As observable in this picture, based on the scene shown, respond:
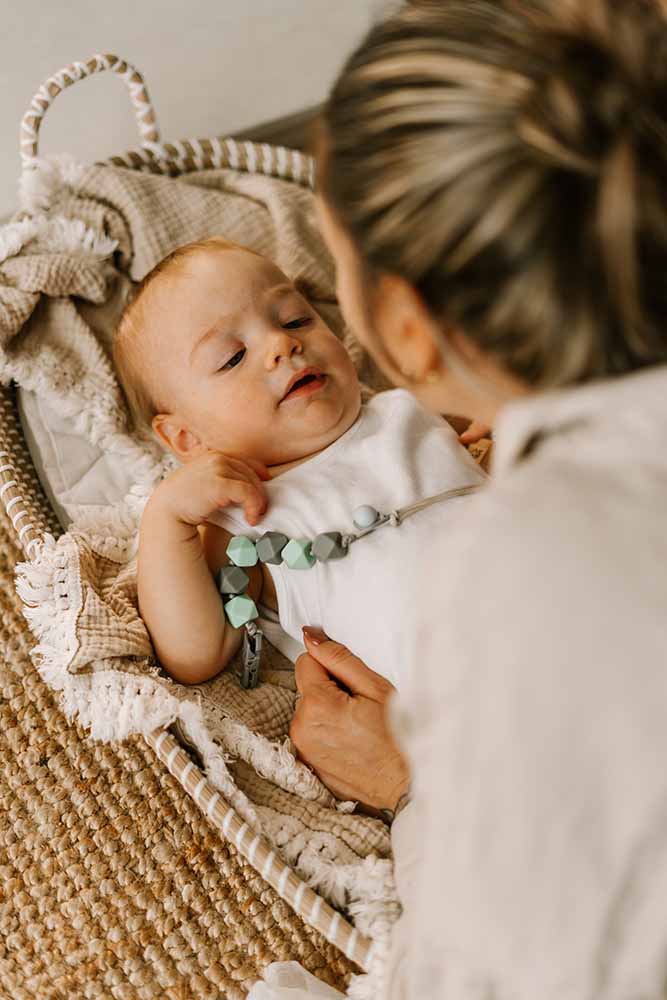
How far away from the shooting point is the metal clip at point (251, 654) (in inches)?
48.1

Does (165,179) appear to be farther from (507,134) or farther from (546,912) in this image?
(546,912)

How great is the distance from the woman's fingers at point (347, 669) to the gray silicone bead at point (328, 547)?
10 centimetres

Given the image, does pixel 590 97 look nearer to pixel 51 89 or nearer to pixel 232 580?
pixel 232 580

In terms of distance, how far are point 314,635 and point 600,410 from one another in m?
0.70

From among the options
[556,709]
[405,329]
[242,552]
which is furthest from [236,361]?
[556,709]

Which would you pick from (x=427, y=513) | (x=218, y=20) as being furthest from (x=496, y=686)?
(x=218, y=20)

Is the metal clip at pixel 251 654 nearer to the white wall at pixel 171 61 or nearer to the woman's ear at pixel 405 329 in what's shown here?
the woman's ear at pixel 405 329

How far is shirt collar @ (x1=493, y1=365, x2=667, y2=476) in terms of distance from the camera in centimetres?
53

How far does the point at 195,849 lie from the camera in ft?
3.66

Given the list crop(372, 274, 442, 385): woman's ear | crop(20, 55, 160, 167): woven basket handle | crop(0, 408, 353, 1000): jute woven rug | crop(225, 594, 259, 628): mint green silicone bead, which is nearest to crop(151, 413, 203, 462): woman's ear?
crop(225, 594, 259, 628): mint green silicone bead

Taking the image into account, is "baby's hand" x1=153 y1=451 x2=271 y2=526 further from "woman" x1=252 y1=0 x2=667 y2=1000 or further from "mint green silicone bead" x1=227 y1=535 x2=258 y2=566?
"woman" x1=252 y1=0 x2=667 y2=1000

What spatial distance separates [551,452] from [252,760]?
0.72 meters

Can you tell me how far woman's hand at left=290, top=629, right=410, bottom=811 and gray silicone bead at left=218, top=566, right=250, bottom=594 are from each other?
0.32ft

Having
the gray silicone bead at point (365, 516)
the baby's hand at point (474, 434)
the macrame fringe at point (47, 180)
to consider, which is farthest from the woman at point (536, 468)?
the macrame fringe at point (47, 180)
